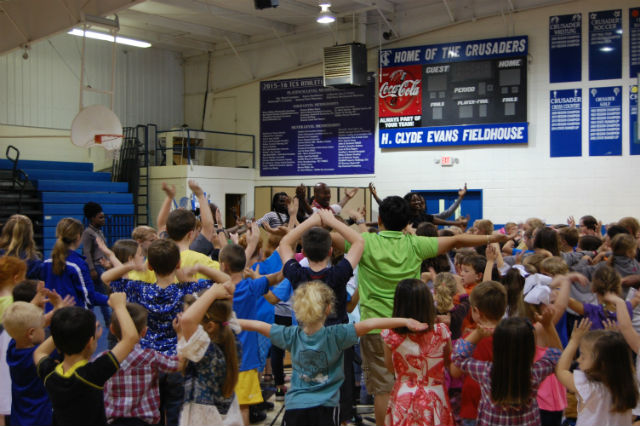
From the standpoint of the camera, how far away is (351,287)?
209 inches

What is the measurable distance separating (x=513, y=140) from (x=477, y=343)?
9.60 meters

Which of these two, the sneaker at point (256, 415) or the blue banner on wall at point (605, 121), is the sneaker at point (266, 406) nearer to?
the sneaker at point (256, 415)

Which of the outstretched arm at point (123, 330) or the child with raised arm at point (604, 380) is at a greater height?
the outstretched arm at point (123, 330)

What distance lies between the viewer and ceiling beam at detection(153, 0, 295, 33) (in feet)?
43.1

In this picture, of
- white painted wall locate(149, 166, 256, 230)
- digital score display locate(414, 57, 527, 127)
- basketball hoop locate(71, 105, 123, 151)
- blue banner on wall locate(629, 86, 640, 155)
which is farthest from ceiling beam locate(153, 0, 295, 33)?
blue banner on wall locate(629, 86, 640, 155)

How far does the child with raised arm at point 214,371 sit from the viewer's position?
9.93 feet

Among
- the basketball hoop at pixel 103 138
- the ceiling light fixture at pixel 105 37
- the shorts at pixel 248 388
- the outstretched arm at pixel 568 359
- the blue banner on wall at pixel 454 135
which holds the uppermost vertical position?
the ceiling light fixture at pixel 105 37

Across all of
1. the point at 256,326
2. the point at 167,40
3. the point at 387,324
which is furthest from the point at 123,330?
the point at 167,40

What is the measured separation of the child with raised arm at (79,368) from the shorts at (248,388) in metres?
1.59

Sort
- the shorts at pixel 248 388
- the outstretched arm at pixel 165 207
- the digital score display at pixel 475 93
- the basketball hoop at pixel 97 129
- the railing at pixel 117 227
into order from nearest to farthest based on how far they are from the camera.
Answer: the shorts at pixel 248 388 < the outstretched arm at pixel 165 207 < the basketball hoop at pixel 97 129 < the digital score display at pixel 475 93 < the railing at pixel 117 227

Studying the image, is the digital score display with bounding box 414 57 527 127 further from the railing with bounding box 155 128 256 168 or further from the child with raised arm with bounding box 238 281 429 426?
the child with raised arm with bounding box 238 281 429 426

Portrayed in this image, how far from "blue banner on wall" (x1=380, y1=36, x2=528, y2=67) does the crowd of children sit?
8392 millimetres

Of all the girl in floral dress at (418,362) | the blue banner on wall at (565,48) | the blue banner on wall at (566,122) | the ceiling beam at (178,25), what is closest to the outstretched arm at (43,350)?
the girl in floral dress at (418,362)

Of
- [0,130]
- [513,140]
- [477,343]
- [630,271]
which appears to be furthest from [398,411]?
[0,130]
